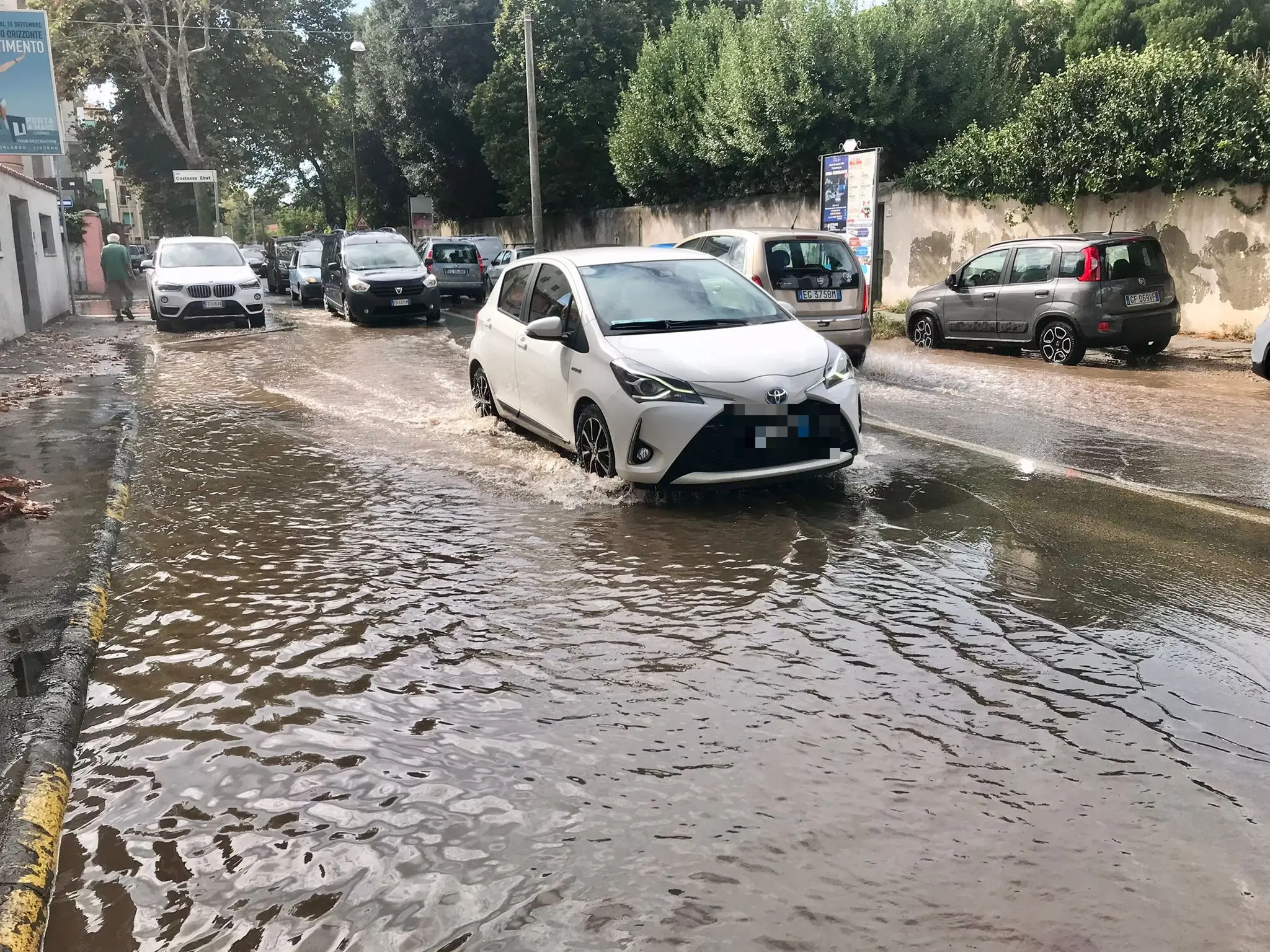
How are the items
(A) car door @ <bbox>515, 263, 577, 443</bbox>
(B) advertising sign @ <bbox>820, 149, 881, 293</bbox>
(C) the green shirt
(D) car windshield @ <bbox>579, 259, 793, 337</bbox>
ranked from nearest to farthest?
(D) car windshield @ <bbox>579, 259, 793, 337</bbox> → (A) car door @ <bbox>515, 263, 577, 443</bbox> → (B) advertising sign @ <bbox>820, 149, 881, 293</bbox> → (C) the green shirt

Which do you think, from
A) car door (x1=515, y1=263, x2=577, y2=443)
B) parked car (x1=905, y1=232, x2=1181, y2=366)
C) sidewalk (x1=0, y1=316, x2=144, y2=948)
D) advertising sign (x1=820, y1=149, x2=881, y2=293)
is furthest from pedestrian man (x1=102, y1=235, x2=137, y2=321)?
car door (x1=515, y1=263, x2=577, y2=443)

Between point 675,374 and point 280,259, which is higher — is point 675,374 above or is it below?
below

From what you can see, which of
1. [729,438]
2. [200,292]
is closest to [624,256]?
[729,438]

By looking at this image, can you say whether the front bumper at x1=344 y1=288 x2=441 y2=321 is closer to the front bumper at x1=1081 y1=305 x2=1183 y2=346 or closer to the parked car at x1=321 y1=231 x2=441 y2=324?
the parked car at x1=321 y1=231 x2=441 y2=324

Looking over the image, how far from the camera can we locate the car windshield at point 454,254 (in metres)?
27.7

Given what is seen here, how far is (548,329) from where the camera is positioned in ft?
25.4

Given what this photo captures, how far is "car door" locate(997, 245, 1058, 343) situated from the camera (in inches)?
548

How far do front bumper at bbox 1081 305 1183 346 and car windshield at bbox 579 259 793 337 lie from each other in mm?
6853

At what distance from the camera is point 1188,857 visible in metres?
3.12

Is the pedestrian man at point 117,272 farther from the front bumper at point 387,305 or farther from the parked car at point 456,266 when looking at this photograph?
the parked car at point 456,266

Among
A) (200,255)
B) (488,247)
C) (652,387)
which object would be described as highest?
(488,247)

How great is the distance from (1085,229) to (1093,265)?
5.34 m

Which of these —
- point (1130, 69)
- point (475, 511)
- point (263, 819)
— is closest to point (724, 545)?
point (475, 511)

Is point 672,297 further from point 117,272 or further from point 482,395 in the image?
point 117,272
